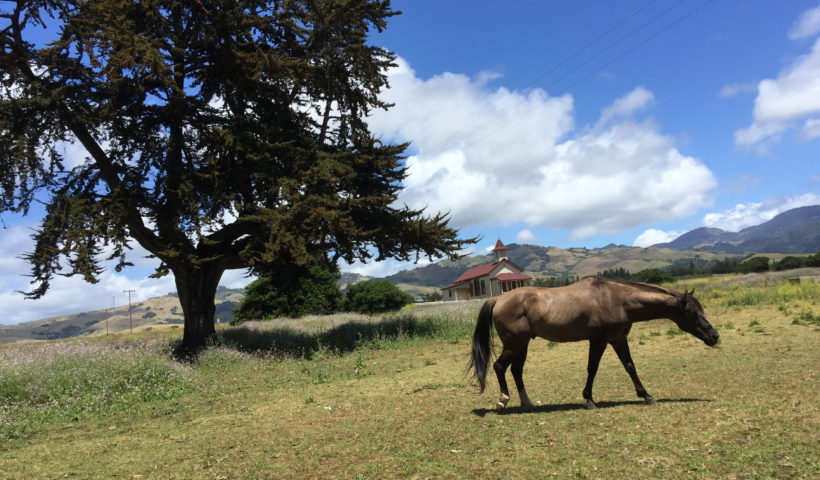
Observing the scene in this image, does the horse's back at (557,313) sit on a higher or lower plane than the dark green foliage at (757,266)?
higher

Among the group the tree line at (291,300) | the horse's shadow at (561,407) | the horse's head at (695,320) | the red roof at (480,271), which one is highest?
the red roof at (480,271)

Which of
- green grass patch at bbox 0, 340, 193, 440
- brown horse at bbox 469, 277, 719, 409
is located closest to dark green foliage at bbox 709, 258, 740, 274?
brown horse at bbox 469, 277, 719, 409

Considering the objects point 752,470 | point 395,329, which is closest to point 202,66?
point 395,329

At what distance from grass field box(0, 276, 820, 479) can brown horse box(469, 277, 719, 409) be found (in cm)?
75

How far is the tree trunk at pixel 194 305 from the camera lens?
18203 millimetres

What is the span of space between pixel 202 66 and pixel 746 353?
19695mm

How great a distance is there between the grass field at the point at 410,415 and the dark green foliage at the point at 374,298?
25.2 metres

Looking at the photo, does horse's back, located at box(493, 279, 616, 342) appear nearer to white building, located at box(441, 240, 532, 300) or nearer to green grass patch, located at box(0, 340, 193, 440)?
green grass patch, located at box(0, 340, 193, 440)

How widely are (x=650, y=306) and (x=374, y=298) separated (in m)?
35.1

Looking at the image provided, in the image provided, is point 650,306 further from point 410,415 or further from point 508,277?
point 508,277

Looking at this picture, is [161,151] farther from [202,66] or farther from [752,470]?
[752,470]

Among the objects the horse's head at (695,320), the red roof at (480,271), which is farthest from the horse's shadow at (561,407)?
the red roof at (480,271)

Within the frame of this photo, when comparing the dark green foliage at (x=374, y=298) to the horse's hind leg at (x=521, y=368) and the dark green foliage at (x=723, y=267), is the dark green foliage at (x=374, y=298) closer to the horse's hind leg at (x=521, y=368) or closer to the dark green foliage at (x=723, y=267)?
the horse's hind leg at (x=521, y=368)

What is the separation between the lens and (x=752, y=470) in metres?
4.52
